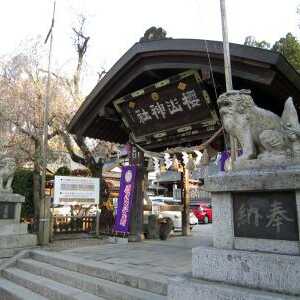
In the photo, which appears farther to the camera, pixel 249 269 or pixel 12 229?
pixel 12 229

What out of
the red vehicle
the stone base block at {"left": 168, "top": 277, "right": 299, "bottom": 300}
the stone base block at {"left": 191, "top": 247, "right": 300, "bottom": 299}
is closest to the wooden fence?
the stone base block at {"left": 168, "top": 277, "right": 299, "bottom": 300}

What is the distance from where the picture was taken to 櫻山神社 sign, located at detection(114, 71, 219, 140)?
984 centimetres

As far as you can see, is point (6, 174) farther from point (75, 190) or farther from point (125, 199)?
point (125, 199)

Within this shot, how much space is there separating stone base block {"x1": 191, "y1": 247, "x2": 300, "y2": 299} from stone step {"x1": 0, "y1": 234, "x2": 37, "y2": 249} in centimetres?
724

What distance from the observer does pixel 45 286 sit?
7230mm

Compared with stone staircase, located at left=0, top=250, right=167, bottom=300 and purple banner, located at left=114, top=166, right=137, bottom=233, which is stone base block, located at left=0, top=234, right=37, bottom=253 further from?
purple banner, located at left=114, top=166, right=137, bottom=233

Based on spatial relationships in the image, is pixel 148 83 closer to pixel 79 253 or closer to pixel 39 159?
pixel 79 253

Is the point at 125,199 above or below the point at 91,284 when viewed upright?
above

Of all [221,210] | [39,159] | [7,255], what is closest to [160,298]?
[221,210]

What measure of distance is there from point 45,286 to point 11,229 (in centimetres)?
401

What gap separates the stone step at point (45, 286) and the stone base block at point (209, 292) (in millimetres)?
2167

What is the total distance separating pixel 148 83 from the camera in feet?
36.7

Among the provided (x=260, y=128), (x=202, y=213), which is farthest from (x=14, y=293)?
(x=202, y=213)

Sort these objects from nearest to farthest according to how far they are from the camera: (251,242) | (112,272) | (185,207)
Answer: (251,242)
(112,272)
(185,207)
